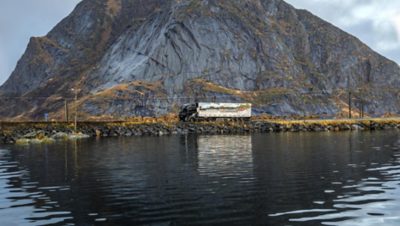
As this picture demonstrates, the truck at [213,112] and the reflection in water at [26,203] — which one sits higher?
the truck at [213,112]

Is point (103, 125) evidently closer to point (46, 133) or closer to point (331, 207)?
point (46, 133)

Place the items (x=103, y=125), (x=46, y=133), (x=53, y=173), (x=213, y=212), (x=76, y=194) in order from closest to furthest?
(x=213, y=212) → (x=76, y=194) → (x=53, y=173) → (x=46, y=133) → (x=103, y=125)

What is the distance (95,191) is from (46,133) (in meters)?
74.6

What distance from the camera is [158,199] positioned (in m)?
24.3

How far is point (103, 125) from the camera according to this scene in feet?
359

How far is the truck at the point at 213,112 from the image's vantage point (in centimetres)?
13162

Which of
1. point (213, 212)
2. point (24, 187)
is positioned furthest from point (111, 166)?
point (213, 212)

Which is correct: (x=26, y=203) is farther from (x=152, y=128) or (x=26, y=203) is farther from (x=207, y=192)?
(x=152, y=128)

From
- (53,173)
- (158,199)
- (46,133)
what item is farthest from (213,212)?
(46,133)

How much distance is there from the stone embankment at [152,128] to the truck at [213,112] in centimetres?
1185

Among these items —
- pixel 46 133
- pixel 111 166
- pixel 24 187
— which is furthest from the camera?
pixel 46 133

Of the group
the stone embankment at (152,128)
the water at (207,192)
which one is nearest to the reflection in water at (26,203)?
the water at (207,192)

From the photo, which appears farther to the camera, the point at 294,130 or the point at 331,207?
the point at 294,130

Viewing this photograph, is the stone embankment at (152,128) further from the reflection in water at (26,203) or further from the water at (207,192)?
the reflection in water at (26,203)
